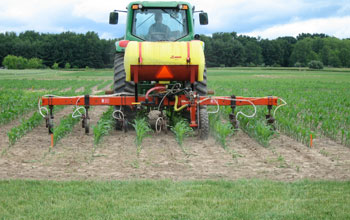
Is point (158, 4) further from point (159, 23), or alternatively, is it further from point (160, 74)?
point (160, 74)

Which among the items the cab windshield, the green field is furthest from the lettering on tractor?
the green field

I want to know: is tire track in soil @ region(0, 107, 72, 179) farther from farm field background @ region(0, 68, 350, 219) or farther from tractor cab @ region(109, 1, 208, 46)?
tractor cab @ region(109, 1, 208, 46)

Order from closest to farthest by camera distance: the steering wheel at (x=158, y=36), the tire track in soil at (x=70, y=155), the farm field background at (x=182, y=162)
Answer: the farm field background at (x=182, y=162) → the tire track in soil at (x=70, y=155) → the steering wheel at (x=158, y=36)

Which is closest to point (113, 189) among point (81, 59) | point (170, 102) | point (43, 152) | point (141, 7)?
point (43, 152)

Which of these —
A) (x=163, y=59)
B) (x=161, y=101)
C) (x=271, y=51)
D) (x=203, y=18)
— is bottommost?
(x=161, y=101)

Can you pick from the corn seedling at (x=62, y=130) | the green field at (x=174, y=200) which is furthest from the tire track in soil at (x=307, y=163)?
the corn seedling at (x=62, y=130)

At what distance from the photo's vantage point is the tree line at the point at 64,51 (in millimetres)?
92125

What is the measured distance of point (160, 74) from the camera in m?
7.48

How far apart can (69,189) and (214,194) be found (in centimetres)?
158

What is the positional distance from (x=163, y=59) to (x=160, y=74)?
319mm

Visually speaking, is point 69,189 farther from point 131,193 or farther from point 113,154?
point 113,154

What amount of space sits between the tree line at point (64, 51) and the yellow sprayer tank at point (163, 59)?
283ft

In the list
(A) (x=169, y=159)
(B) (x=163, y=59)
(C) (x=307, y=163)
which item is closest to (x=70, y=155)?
(A) (x=169, y=159)

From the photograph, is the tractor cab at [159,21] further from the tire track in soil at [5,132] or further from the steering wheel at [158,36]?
the tire track in soil at [5,132]
